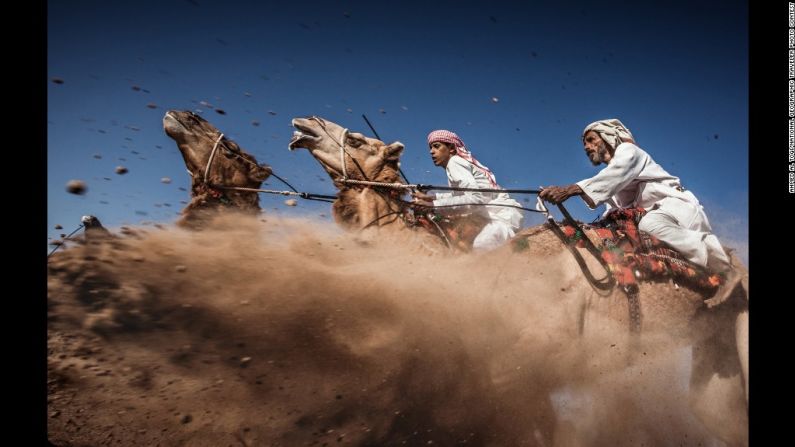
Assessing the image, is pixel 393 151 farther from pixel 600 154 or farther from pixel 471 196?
pixel 600 154

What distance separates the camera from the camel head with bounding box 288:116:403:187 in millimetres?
4672

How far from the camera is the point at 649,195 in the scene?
4848mm

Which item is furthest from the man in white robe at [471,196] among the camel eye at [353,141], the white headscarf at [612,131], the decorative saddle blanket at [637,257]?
the white headscarf at [612,131]

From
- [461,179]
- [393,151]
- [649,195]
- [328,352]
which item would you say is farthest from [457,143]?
[328,352]

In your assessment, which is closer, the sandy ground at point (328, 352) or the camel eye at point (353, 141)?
the sandy ground at point (328, 352)

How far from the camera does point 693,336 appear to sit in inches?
Result: 182

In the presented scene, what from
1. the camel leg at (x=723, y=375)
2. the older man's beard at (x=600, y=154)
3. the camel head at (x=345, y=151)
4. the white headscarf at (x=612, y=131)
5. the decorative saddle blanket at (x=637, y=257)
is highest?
the white headscarf at (x=612, y=131)

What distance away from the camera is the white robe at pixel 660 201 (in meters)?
4.43

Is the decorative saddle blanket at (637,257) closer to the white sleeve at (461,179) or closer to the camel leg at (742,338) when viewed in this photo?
the camel leg at (742,338)

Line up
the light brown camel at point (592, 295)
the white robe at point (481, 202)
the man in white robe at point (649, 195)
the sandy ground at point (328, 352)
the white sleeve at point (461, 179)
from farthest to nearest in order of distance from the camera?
the white sleeve at point (461, 179) < the white robe at point (481, 202) < the man in white robe at point (649, 195) < the light brown camel at point (592, 295) < the sandy ground at point (328, 352)

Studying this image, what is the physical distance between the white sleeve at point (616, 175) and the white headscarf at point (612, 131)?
0.18 metres

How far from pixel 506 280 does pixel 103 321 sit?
329cm

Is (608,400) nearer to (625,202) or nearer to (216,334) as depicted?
(625,202)

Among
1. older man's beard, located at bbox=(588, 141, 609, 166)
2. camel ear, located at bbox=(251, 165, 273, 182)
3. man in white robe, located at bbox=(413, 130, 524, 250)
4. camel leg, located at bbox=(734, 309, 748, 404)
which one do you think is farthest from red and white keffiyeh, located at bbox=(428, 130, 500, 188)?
camel leg, located at bbox=(734, 309, 748, 404)
